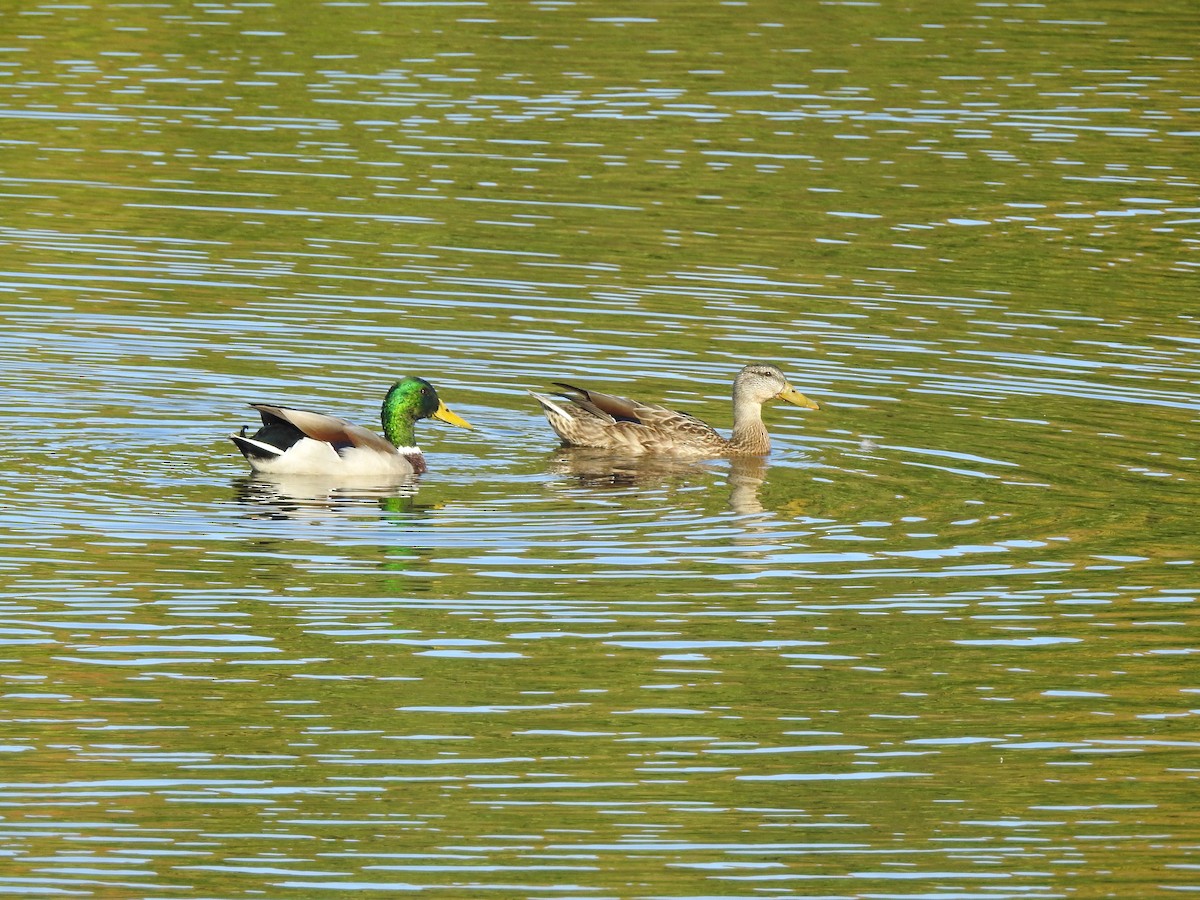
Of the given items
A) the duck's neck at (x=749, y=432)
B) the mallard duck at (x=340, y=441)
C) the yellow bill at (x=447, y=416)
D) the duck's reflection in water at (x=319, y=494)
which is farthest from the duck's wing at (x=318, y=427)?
the duck's neck at (x=749, y=432)

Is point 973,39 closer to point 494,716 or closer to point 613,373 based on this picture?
point 613,373

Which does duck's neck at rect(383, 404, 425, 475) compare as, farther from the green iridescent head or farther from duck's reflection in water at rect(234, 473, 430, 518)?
duck's reflection in water at rect(234, 473, 430, 518)

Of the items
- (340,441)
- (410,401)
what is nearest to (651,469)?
(410,401)

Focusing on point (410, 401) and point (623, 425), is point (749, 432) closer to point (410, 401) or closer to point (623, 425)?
point (623, 425)

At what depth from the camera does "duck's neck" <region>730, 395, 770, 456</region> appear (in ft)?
59.4

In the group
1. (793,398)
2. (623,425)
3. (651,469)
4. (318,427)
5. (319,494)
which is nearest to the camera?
(318,427)

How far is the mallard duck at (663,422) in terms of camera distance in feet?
57.8

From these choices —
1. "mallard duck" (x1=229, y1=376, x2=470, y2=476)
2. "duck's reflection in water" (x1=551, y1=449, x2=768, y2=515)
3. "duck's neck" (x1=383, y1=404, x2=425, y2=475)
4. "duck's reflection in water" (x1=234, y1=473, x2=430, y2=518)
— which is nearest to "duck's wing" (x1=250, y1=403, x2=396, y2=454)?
"mallard duck" (x1=229, y1=376, x2=470, y2=476)

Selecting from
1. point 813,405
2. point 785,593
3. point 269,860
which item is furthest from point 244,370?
point 269,860

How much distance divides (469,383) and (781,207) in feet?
24.0

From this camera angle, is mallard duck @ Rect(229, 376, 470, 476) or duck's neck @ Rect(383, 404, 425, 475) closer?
mallard duck @ Rect(229, 376, 470, 476)

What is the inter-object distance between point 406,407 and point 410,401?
0.08m

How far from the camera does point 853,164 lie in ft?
90.2

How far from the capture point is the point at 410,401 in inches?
671
